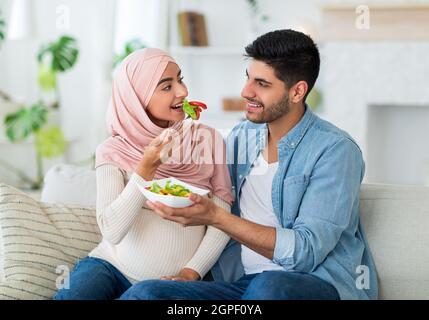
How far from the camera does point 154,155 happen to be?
5.97 feet

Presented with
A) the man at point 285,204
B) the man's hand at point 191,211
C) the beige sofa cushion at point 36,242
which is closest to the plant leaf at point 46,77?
the beige sofa cushion at point 36,242

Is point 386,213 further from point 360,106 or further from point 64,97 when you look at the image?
point 64,97

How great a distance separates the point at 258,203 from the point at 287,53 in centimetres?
40

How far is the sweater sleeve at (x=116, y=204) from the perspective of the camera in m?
1.87

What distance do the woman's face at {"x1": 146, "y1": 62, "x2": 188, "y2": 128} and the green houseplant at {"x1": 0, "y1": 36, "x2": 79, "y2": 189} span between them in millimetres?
2940

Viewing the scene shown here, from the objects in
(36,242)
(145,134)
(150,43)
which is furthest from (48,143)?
(145,134)

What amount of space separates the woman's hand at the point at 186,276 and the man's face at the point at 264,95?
0.42m

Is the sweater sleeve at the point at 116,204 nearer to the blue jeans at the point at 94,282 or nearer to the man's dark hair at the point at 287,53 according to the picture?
the blue jeans at the point at 94,282

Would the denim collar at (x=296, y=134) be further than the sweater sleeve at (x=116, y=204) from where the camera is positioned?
Yes

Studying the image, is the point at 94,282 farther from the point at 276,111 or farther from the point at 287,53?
the point at 287,53

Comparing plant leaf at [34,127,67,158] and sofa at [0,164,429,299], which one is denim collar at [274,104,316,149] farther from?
plant leaf at [34,127,67,158]

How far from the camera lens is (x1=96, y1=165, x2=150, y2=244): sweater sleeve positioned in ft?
6.13

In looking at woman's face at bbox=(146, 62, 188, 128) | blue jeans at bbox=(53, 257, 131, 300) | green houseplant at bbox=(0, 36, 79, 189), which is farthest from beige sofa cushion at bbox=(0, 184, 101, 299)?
green houseplant at bbox=(0, 36, 79, 189)
